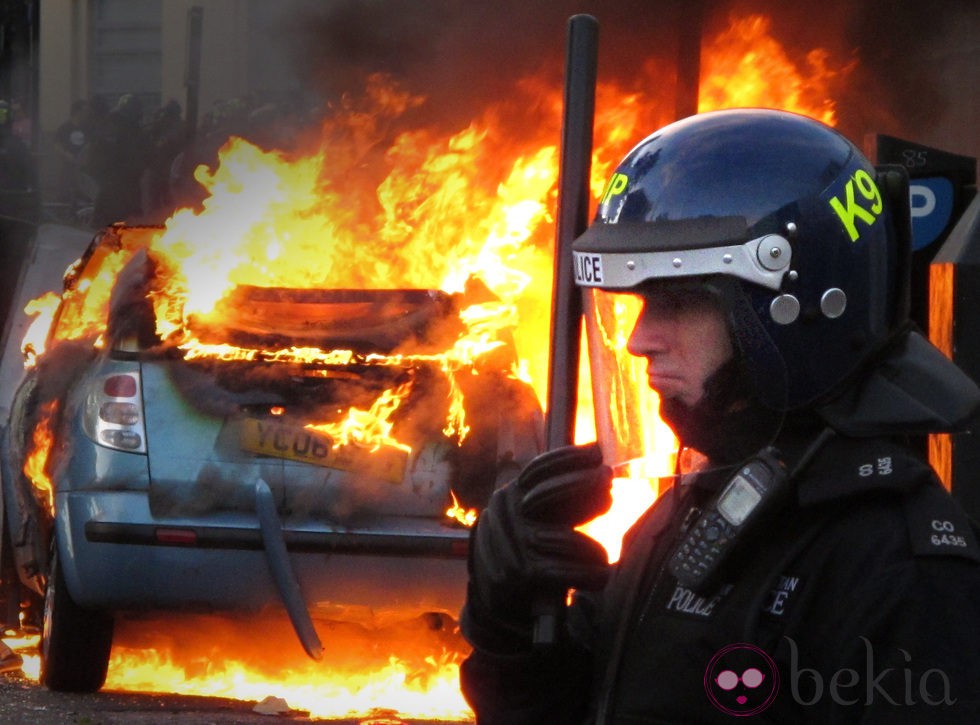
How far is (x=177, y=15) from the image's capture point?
64.7 ft

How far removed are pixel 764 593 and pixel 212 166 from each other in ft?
40.4

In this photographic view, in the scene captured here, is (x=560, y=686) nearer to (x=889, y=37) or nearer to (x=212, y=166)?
(x=889, y=37)

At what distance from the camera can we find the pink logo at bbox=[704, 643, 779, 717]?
→ 65.2 inches

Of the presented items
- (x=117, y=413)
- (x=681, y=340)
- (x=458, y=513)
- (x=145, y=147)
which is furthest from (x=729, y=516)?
(x=145, y=147)

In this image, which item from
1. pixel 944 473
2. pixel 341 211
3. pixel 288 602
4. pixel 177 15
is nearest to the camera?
pixel 944 473

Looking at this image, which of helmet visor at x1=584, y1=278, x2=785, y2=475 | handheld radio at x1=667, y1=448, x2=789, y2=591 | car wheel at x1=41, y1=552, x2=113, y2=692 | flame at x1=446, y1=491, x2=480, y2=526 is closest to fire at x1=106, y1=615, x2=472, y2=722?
car wheel at x1=41, y1=552, x2=113, y2=692

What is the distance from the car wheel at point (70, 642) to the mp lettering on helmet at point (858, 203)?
3.96m

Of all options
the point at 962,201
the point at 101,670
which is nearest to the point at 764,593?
the point at 962,201

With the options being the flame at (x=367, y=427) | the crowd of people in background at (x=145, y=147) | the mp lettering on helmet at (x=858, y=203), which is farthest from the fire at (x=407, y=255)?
the crowd of people in background at (x=145, y=147)

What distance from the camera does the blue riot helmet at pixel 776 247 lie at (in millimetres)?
1879

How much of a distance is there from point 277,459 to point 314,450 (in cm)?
13

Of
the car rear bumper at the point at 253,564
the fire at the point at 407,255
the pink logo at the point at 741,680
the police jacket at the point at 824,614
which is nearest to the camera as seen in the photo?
the police jacket at the point at 824,614

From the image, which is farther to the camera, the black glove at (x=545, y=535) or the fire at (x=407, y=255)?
the fire at (x=407, y=255)

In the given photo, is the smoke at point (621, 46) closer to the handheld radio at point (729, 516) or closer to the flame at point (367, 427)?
the flame at point (367, 427)
